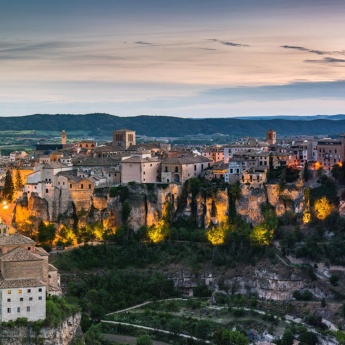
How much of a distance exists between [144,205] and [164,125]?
111 meters

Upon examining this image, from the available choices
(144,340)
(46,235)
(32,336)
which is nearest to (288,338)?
(144,340)

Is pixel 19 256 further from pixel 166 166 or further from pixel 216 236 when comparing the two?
pixel 166 166

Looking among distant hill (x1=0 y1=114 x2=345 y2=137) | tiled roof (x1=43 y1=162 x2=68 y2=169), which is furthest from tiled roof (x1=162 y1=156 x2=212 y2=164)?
distant hill (x1=0 y1=114 x2=345 y2=137)

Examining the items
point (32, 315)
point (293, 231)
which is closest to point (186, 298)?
point (293, 231)

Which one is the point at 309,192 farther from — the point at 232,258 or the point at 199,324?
the point at 199,324

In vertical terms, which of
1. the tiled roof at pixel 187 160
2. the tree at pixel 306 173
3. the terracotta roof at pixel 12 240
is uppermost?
the tiled roof at pixel 187 160

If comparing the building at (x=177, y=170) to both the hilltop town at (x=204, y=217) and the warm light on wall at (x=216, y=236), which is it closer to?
the hilltop town at (x=204, y=217)

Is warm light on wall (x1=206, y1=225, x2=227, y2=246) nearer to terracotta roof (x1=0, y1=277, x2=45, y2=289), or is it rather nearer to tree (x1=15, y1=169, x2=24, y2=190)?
tree (x1=15, y1=169, x2=24, y2=190)

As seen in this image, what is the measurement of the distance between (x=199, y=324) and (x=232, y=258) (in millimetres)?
11828

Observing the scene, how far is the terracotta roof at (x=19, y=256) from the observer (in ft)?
156

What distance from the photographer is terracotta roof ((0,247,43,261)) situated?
156 ft

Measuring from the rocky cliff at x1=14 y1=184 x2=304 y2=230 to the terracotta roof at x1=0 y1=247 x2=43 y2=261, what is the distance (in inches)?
816

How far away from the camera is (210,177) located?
75.3 meters

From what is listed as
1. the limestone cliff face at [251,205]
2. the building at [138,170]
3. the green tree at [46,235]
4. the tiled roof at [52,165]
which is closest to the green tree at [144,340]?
the green tree at [46,235]
